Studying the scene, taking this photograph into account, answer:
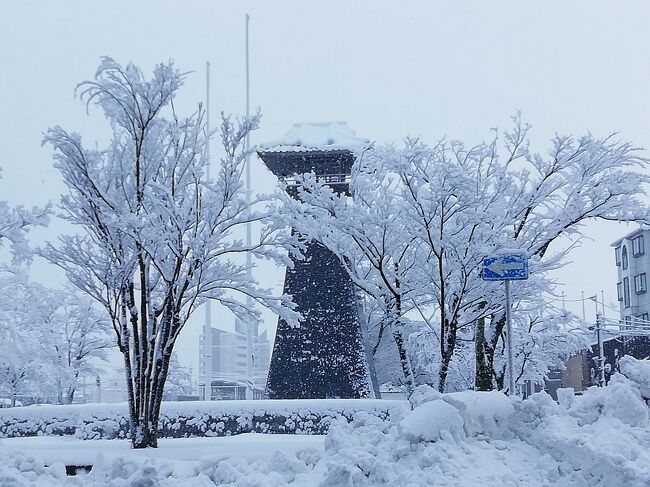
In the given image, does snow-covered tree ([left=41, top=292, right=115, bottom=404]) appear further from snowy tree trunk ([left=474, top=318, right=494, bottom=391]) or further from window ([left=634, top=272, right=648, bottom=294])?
window ([left=634, top=272, right=648, bottom=294])

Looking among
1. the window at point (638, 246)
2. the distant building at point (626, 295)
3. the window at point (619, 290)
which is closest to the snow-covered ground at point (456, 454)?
the distant building at point (626, 295)

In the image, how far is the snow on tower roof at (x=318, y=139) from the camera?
20.2 m

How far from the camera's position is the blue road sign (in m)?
10.3

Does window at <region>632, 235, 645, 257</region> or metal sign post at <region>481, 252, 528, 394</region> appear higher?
window at <region>632, 235, 645, 257</region>

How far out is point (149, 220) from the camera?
13453 millimetres

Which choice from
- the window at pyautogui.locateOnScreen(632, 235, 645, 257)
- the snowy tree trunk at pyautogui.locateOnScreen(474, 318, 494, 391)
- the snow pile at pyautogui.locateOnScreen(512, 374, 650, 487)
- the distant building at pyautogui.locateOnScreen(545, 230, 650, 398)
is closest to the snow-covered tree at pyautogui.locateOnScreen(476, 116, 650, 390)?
the snowy tree trunk at pyautogui.locateOnScreen(474, 318, 494, 391)

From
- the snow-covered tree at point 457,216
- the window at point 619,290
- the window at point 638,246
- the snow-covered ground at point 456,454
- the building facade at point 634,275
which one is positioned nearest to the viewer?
the snow-covered ground at point 456,454

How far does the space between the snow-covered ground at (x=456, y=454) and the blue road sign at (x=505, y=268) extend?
221cm

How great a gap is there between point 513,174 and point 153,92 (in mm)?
9250

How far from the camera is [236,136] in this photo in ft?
45.1

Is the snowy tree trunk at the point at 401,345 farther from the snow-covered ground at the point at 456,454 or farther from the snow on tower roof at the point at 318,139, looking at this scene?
the snow-covered ground at the point at 456,454

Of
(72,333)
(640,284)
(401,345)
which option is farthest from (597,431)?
(640,284)

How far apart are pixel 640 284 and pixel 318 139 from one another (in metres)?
46.0

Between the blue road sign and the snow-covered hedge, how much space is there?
6809 mm
